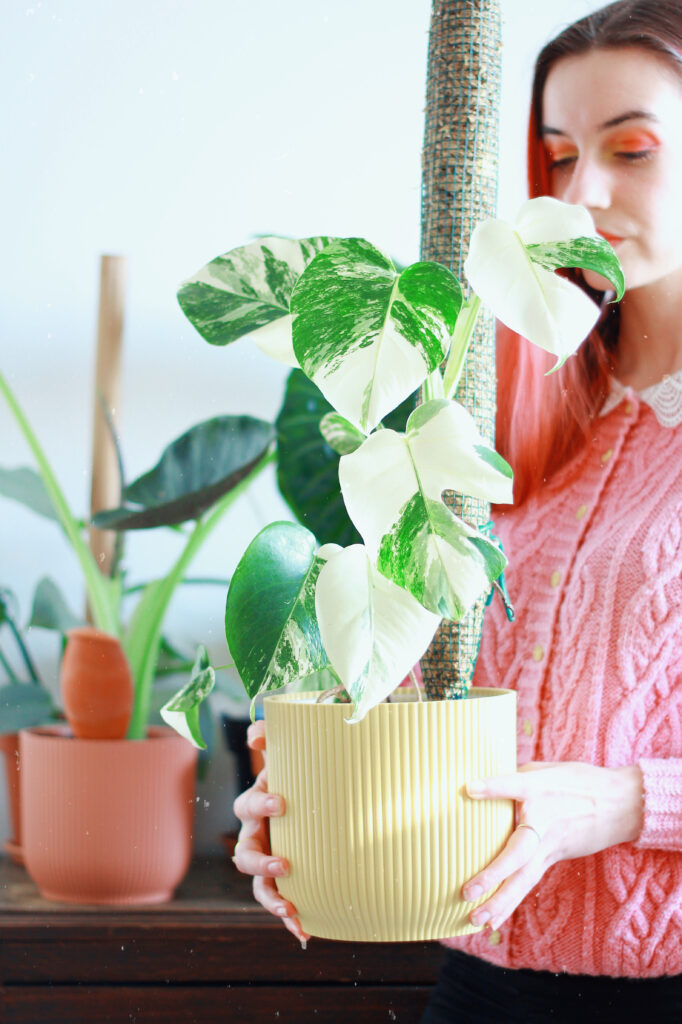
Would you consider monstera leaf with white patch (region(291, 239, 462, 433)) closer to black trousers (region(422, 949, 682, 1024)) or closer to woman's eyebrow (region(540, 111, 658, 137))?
woman's eyebrow (region(540, 111, 658, 137))

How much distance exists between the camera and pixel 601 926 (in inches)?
24.4

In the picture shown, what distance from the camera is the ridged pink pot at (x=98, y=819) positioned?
31.3 inches

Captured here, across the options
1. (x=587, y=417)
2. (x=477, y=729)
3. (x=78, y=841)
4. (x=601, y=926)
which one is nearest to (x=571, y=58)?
(x=587, y=417)

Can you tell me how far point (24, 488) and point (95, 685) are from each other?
19 cm

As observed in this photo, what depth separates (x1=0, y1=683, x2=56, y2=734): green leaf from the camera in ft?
2.69

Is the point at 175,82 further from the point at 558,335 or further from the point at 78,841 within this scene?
the point at 78,841

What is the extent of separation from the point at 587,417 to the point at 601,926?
385mm

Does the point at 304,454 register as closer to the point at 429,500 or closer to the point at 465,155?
the point at 465,155

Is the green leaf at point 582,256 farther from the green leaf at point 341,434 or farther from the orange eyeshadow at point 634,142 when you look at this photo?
the orange eyeshadow at point 634,142

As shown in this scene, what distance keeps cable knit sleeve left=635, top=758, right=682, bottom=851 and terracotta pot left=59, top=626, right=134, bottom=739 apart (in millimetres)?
459

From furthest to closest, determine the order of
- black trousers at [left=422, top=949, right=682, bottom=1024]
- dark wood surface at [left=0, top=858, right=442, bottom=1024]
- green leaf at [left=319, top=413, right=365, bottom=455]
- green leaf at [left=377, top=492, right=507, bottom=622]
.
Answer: dark wood surface at [left=0, top=858, right=442, bottom=1024] < black trousers at [left=422, top=949, right=682, bottom=1024] < green leaf at [left=319, top=413, right=365, bottom=455] < green leaf at [left=377, top=492, right=507, bottom=622]

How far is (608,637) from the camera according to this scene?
0.65 metres

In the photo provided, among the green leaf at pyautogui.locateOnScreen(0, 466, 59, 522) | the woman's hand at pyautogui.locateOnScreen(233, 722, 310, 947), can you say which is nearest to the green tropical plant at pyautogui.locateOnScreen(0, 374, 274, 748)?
the green leaf at pyautogui.locateOnScreen(0, 466, 59, 522)

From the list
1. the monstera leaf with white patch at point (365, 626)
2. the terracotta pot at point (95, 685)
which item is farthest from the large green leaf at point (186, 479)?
the monstera leaf with white patch at point (365, 626)
